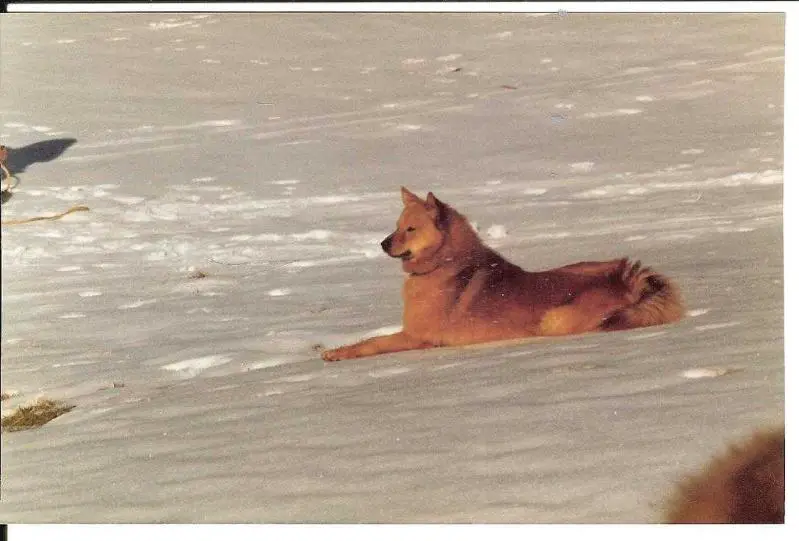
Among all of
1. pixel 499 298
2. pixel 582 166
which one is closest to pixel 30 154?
pixel 499 298

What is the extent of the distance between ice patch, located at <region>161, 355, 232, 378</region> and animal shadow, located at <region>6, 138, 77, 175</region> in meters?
0.83

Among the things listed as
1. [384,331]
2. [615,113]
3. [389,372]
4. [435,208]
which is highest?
[615,113]

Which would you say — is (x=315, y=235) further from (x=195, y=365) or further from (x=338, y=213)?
(x=195, y=365)

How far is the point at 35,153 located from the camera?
308 centimetres

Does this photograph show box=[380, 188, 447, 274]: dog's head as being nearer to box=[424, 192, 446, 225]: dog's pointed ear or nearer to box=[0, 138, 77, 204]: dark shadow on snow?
box=[424, 192, 446, 225]: dog's pointed ear

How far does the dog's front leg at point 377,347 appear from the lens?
3004 mm

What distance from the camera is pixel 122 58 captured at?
3070mm

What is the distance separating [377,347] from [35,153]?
1349mm

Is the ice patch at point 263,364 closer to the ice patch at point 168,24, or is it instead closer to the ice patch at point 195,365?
the ice patch at point 195,365

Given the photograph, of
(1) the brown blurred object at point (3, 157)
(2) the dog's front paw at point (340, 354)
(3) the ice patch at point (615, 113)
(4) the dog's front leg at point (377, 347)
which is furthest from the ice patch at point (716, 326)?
(1) the brown blurred object at point (3, 157)

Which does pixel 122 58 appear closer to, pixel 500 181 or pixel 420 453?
pixel 500 181

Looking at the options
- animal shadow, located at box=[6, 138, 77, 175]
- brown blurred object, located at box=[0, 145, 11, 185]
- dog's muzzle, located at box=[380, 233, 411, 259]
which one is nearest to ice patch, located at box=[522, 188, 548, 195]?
dog's muzzle, located at box=[380, 233, 411, 259]

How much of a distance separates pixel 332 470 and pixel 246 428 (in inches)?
12.6

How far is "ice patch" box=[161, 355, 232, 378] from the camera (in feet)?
9.86
